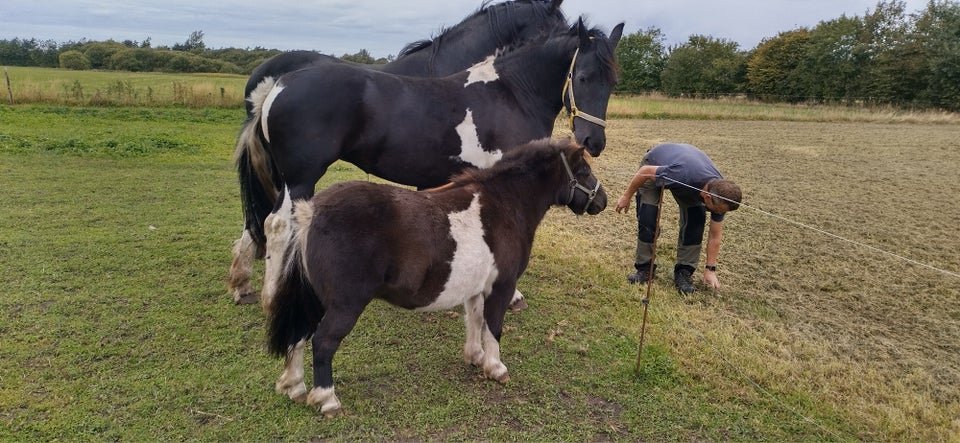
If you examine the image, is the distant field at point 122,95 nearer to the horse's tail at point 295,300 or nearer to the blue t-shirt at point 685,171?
the blue t-shirt at point 685,171

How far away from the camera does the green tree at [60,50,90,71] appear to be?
43.8 meters

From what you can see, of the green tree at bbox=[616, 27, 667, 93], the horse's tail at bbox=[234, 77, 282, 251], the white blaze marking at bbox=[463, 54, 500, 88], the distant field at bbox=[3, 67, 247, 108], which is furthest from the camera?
the green tree at bbox=[616, 27, 667, 93]

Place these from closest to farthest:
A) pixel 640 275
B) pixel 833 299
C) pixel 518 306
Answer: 1. pixel 518 306
2. pixel 833 299
3. pixel 640 275

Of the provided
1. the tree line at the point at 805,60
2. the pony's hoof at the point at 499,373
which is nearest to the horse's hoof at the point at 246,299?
the pony's hoof at the point at 499,373

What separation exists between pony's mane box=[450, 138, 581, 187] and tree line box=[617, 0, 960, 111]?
37.6m

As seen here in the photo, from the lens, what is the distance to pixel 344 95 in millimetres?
3926

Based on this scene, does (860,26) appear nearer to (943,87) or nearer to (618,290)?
(943,87)

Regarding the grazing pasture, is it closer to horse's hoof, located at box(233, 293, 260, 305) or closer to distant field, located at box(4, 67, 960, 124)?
horse's hoof, located at box(233, 293, 260, 305)

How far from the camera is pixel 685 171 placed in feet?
16.3

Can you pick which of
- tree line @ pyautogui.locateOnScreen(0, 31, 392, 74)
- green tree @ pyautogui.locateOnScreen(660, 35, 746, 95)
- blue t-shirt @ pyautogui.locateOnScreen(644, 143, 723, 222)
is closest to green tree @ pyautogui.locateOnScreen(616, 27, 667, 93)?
green tree @ pyautogui.locateOnScreen(660, 35, 746, 95)

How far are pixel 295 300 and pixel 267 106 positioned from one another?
5.49 ft

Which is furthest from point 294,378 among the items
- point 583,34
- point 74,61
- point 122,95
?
point 74,61

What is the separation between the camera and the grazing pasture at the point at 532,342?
3062mm

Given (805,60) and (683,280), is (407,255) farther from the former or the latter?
(805,60)
